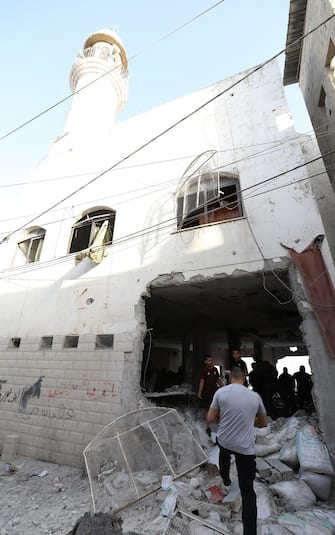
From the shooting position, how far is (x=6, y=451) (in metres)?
5.60

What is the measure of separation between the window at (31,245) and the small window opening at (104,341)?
4.07m

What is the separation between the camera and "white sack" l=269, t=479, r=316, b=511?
3.06 metres

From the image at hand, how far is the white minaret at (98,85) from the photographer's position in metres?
11.3

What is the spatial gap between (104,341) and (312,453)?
164 inches

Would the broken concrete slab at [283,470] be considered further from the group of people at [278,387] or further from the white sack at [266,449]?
the group of people at [278,387]

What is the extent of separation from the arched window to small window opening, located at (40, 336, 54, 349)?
4259 mm

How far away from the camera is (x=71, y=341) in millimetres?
6277

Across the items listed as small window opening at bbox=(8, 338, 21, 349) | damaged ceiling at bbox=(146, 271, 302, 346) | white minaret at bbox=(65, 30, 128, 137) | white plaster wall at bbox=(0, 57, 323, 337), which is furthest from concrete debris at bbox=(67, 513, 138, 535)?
white minaret at bbox=(65, 30, 128, 137)

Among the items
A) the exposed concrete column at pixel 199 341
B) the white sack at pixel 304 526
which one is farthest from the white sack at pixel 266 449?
the exposed concrete column at pixel 199 341

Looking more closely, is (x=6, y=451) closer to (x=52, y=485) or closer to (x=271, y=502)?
(x=52, y=485)

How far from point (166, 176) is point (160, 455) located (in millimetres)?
6222

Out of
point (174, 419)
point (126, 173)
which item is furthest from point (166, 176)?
point (174, 419)

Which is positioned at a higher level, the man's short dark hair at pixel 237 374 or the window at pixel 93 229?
the window at pixel 93 229

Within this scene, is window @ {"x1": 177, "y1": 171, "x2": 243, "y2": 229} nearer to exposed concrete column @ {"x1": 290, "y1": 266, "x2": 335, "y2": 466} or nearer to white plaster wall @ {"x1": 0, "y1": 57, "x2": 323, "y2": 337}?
white plaster wall @ {"x1": 0, "y1": 57, "x2": 323, "y2": 337}
